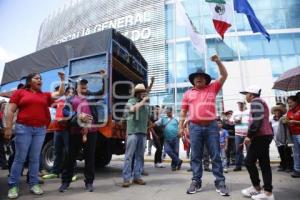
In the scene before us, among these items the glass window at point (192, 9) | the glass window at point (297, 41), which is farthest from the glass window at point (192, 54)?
the glass window at point (297, 41)

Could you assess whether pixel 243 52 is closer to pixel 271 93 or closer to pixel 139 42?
pixel 139 42

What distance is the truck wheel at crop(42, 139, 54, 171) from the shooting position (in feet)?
22.6

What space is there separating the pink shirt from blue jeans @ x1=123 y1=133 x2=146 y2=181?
4.07ft

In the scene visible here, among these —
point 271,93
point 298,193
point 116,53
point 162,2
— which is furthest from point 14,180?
point 162,2

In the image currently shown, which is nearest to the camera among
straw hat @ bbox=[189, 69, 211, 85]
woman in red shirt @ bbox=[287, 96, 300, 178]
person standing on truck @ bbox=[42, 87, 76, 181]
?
straw hat @ bbox=[189, 69, 211, 85]

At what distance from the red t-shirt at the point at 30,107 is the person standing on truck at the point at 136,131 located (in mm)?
1503

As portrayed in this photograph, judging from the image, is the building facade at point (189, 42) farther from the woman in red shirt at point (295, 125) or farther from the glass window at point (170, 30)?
the woman in red shirt at point (295, 125)

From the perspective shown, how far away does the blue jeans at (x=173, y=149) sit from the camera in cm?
780

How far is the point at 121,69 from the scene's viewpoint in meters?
7.57

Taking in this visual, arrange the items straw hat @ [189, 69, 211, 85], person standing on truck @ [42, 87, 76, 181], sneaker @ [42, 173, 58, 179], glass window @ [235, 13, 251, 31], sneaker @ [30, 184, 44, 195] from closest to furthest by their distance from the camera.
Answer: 1. sneaker @ [30, 184, 44, 195]
2. straw hat @ [189, 69, 211, 85]
3. person standing on truck @ [42, 87, 76, 181]
4. sneaker @ [42, 173, 58, 179]
5. glass window @ [235, 13, 251, 31]

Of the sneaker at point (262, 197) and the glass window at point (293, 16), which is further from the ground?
the glass window at point (293, 16)

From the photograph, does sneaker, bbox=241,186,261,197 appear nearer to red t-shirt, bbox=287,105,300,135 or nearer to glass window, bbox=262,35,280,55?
red t-shirt, bbox=287,105,300,135

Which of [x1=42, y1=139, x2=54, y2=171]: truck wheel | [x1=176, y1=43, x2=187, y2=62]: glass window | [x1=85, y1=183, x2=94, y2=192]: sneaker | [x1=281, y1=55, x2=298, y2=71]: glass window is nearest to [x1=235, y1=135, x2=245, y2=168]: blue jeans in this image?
[x1=85, y1=183, x2=94, y2=192]: sneaker

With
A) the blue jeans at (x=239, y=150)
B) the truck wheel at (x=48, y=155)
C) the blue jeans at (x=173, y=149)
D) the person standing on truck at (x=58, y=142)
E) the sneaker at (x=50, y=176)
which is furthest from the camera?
the blue jeans at (x=173, y=149)
